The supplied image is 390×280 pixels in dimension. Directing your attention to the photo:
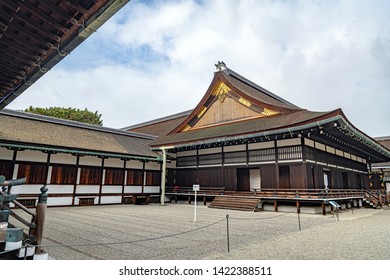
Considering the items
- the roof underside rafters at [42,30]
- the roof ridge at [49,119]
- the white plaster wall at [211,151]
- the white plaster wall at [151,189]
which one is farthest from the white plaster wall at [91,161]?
the roof underside rafters at [42,30]

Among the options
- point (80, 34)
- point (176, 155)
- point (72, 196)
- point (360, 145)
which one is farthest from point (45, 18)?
point (360, 145)

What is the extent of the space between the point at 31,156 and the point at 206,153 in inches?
409

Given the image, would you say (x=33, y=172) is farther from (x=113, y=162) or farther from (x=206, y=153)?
(x=206, y=153)

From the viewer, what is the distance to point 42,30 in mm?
3414

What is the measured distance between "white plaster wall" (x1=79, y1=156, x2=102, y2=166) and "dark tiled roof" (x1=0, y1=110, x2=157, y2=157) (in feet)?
2.70

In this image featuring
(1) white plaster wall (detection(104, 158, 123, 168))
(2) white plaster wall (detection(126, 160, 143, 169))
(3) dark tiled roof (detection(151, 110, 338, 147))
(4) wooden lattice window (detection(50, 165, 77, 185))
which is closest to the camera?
(3) dark tiled roof (detection(151, 110, 338, 147))

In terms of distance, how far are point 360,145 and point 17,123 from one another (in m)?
21.7

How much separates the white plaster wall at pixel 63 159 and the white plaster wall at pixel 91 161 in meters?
0.46

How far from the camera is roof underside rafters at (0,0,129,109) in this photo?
2.99m

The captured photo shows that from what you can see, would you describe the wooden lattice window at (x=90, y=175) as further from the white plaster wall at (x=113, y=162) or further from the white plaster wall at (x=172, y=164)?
the white plaster wall at (x=172, y=164)

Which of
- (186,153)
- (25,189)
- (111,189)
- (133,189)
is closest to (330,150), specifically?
(186,153)

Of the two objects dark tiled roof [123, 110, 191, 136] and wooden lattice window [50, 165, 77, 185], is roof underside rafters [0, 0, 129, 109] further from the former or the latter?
dark tiled roof [123, 110, 191, 136]

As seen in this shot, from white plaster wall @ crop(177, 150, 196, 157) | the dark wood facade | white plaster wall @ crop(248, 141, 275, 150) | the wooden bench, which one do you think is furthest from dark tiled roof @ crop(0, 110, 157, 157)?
white plaster wall @ crop(248, 141, 275, 150)

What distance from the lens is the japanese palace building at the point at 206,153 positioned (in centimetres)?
1284
